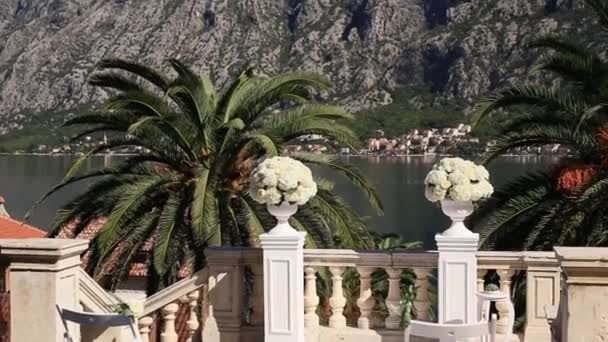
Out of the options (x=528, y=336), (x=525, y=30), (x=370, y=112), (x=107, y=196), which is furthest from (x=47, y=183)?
(x=528, y=336)

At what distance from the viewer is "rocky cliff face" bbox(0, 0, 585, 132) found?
427 feet

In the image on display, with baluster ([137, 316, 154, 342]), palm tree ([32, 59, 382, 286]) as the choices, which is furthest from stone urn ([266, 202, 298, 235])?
palm tree ([32, 59, 382, 286])

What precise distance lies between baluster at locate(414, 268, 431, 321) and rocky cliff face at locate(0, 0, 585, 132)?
112 metres

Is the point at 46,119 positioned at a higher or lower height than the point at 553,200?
higher

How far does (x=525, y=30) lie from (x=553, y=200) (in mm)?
111884

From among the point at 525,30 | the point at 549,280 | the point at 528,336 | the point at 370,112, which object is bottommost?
the point at 528,336

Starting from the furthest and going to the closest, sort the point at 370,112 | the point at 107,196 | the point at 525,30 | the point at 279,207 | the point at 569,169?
the point at 370,112 < the point at 525,30 < the point at 107,196 < the point at 569,169 < the point at 279,207

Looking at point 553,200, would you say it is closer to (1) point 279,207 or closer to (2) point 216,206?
(2) point 216,206

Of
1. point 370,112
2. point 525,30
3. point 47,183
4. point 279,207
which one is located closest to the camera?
point 279,207

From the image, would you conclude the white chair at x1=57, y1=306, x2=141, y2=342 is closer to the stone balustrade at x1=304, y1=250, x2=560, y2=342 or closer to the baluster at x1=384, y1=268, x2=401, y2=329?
the stone balustrade at x1=304, y1=250, x2=560, y2=342

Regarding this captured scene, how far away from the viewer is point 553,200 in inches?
503

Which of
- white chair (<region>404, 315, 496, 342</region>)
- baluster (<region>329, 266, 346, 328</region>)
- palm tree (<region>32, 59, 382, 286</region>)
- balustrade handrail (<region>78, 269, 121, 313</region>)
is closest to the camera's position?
white chair (<region>404, 315, 496, 342</region>)

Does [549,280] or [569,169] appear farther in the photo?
[569,169]

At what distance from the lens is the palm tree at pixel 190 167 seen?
40.1 feet
